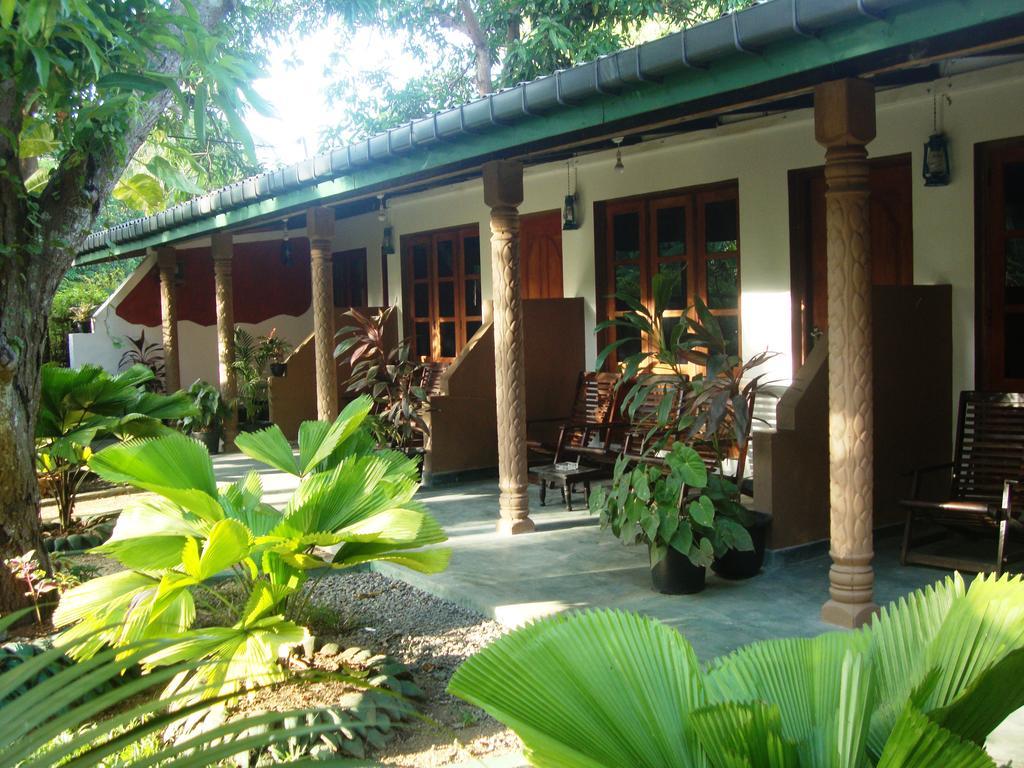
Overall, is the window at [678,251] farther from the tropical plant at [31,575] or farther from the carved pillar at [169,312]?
the carved pillar at [169,312]

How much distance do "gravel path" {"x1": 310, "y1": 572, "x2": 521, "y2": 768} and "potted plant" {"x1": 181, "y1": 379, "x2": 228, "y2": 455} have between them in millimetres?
5586

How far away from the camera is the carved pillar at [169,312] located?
1262cm

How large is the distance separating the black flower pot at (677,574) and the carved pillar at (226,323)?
755cm

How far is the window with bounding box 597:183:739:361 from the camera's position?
315 inches

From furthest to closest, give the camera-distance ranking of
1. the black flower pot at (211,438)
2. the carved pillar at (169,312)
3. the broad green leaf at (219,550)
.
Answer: the carved pillar at (169,312) < the black flower pot at (211,438) < the broad green leaf at (219,550)

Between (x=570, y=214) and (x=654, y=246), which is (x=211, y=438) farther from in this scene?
(x=654, y=246)

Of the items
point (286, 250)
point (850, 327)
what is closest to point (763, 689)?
point (850, 327)

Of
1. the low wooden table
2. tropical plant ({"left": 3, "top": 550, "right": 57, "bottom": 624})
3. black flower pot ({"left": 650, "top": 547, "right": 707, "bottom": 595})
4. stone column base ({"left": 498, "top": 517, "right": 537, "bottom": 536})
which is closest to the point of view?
tropical plant ({"left": 3, "top": 550, "right": 57, "bottom": 624})

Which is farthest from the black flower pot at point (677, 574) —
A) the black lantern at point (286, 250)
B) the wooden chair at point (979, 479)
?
the black lantern at point (286, 250)

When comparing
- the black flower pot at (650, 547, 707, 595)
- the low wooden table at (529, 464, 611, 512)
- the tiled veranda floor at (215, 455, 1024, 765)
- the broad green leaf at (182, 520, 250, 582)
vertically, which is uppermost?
the broad green leaf at (182, 520, 250, 582)

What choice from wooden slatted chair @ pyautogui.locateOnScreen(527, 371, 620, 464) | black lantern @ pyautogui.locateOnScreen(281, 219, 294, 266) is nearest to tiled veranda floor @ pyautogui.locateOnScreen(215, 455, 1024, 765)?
wooden slatted chair @ pyautogui.locateOnScreen(527, 371, 620, 464)

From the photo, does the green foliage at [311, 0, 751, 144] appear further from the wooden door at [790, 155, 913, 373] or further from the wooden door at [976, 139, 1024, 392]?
the wooden door at [976, 139, 1024, 392]

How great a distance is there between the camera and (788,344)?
24.4 feet

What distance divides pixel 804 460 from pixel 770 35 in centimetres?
275
